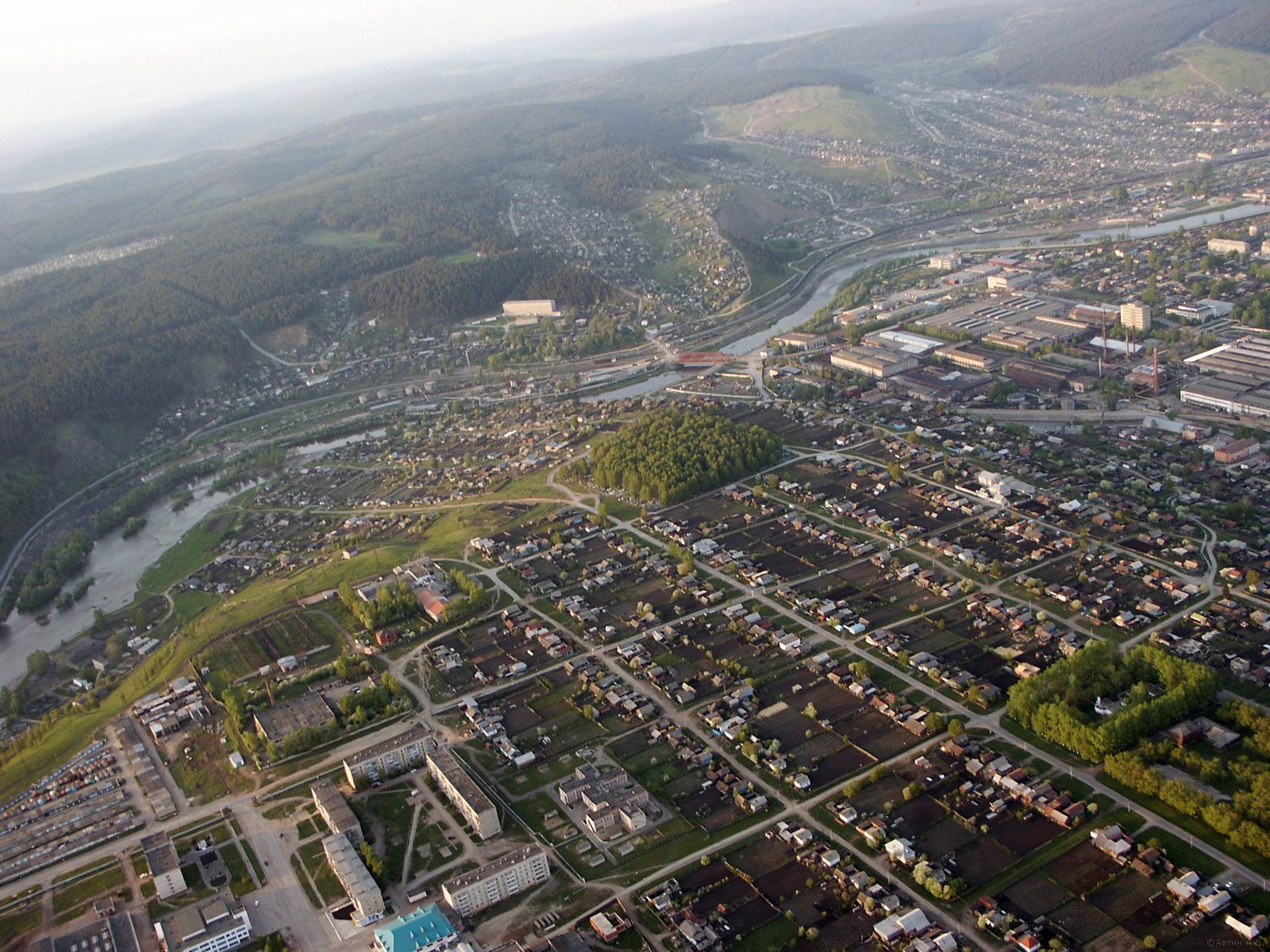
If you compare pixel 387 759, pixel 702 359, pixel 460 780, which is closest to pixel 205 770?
pixel 387 759

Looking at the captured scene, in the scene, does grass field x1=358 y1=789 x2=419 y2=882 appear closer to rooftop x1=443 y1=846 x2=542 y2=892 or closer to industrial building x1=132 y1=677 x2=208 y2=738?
rooftop x1=443 y1=846 x2=542 y2=892

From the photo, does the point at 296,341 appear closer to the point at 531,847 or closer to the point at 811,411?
the point at 811,411

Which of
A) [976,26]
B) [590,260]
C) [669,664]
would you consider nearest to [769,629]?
[669,664]

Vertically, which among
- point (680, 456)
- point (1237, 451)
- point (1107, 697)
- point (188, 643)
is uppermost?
point (680, 456)

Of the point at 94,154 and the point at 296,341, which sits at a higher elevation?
the point at 94,154

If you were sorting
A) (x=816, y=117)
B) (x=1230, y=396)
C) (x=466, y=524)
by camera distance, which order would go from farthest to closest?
(x=816, y=117), (x=1230, y=396), (x=466, y=524)

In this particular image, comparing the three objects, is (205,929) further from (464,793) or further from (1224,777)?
(1224,777)
